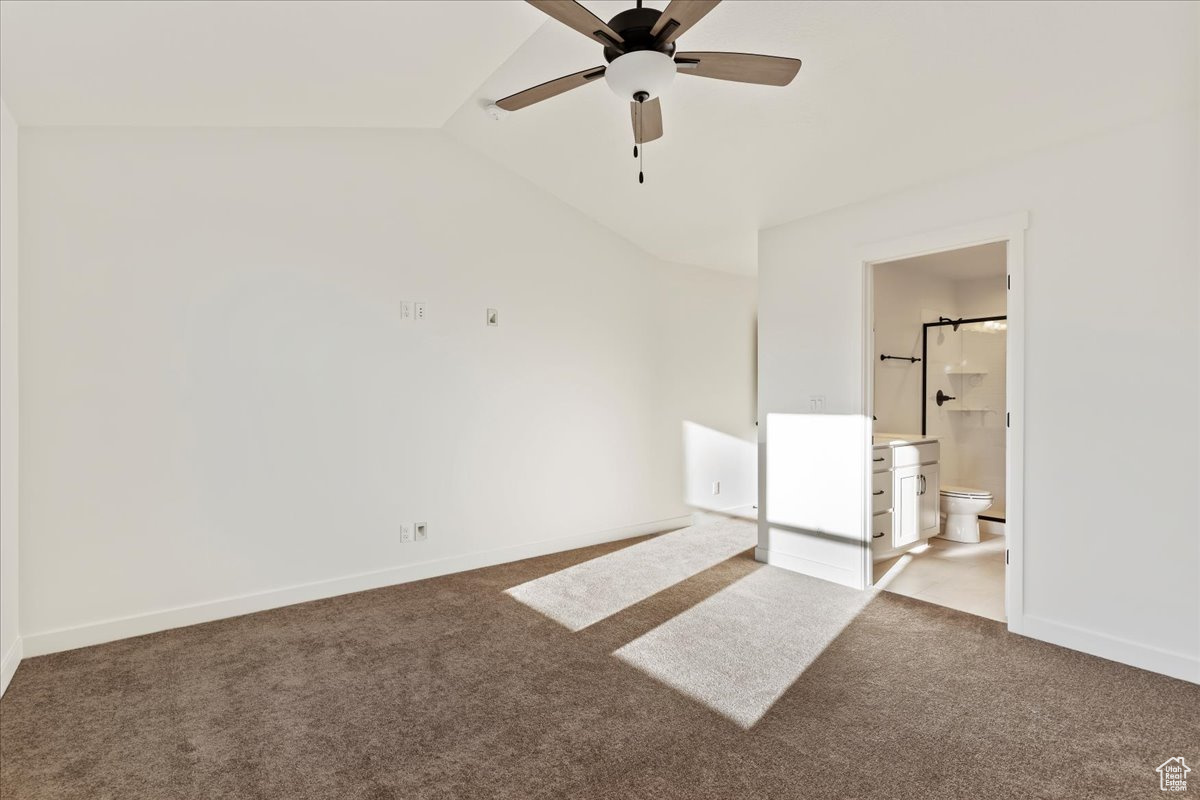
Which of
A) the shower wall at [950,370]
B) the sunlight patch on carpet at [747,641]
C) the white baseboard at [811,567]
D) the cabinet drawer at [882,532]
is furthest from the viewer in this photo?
the shower wall at [950,370]

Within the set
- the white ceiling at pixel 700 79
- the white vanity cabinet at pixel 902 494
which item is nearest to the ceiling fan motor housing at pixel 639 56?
the white ceiling at pixel 700 79

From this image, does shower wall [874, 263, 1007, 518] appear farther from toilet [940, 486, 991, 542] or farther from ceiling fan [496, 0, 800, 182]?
ceiling fan [496, 0, 800, 182]

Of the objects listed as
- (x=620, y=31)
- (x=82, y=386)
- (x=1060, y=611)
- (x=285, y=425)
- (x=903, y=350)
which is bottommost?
(x=1060, y=611)

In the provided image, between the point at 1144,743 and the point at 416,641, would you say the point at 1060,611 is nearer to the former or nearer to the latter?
the point at 1144,743

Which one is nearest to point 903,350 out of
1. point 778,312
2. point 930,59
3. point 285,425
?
point 778,312

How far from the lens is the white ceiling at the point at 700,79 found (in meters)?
2.28

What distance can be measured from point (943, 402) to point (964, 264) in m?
1.32

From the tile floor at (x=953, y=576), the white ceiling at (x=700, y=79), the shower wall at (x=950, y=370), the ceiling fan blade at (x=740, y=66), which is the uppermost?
the white ceiling at (x=700, y=79)

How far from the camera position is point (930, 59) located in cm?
253

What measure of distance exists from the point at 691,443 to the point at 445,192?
310 cm

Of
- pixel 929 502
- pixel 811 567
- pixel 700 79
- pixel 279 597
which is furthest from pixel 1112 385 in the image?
pixel 279 597

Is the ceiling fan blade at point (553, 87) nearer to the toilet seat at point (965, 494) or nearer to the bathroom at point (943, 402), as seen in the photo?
the bathroom at point (943, 402)

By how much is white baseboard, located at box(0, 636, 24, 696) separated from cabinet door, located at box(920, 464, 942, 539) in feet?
17.9

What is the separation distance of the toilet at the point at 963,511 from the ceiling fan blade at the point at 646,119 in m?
4.10
